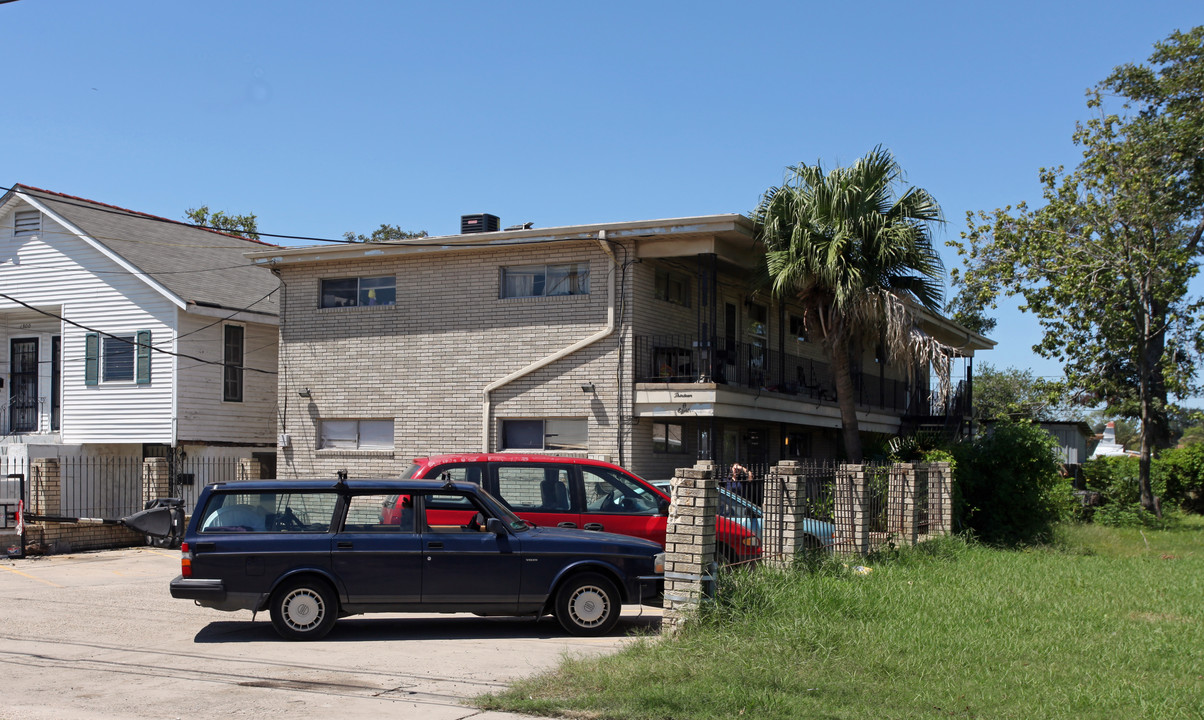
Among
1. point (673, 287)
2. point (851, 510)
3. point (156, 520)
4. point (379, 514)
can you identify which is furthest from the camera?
point (673, 287)

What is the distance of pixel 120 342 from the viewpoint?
23.6m

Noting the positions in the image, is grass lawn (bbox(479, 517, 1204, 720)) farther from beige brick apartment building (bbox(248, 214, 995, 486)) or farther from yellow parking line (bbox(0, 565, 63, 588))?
yellow parking line (bbox(0, 565, 63, 588))

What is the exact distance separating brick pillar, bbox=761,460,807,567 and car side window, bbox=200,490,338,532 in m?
4.70

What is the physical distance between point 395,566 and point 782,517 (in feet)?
14.3

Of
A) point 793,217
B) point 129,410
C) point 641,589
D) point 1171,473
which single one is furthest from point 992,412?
point 641,589

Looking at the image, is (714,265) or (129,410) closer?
(714,265)

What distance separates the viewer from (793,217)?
64.8ft

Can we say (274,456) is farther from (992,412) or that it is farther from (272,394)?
(992,412)

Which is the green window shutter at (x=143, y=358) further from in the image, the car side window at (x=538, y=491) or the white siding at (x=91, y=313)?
the car side window at (x=538, y=491)

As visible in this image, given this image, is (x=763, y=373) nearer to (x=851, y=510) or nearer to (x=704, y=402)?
(x=704, y=402)

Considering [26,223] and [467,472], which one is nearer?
[467,472]

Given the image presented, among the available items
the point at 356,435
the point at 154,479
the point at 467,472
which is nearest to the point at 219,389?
the point at 154,479

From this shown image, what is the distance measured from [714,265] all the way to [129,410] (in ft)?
43.6

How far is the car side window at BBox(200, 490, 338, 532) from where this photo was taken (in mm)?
10492
